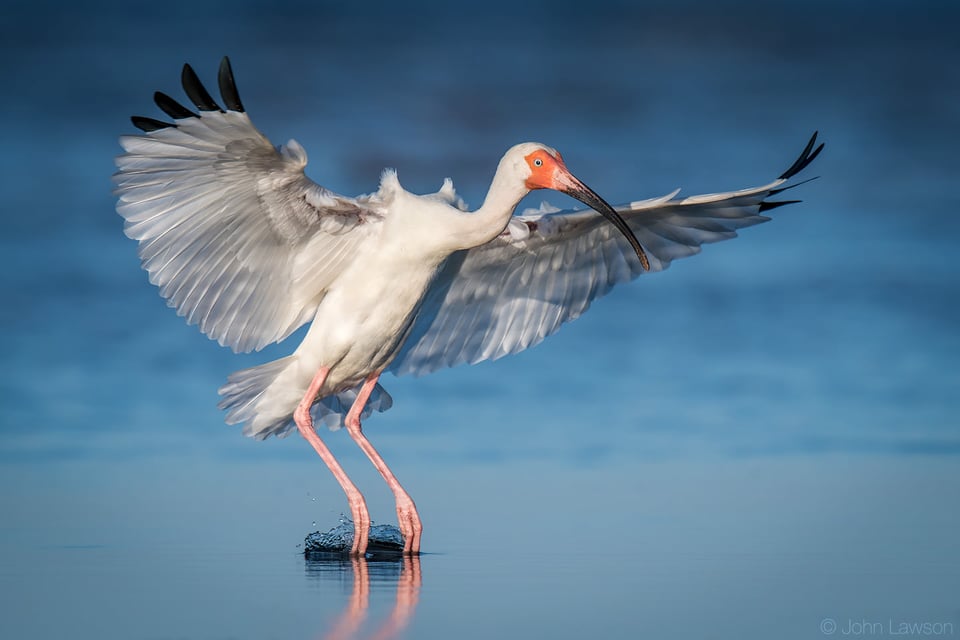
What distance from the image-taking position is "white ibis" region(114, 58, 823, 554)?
364 inches

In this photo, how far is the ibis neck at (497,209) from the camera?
31.6ft

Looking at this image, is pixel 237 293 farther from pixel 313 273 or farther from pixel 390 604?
pixel 390 604

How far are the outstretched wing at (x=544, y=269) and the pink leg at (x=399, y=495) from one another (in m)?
1.16

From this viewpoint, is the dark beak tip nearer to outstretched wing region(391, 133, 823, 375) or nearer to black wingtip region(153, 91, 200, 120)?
outstretched wing region(391, 133, 823, 375)

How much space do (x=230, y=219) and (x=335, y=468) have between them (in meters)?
2.23

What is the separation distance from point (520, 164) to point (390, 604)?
4281 millimetres

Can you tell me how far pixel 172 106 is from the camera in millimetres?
8805

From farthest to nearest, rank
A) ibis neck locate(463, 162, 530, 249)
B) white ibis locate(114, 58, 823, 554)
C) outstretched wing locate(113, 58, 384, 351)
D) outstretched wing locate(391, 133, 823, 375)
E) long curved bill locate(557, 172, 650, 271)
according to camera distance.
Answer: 1. outstretched wing locate(391, 133, 823, 375)
2. long curved bill locate(557, 172, 650, 271)
3. ibis neck locate(463, 162, 530, 249)
4. white ibis locate(114, 58, 823, 554)
5. outstretched wing locate(113, 58, 384, 351)

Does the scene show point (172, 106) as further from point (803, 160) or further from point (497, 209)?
point (803, 160)

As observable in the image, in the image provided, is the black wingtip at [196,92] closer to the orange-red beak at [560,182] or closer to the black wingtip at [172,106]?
the black wingtip at [172,106]

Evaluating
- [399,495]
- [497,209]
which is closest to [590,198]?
[497,209]

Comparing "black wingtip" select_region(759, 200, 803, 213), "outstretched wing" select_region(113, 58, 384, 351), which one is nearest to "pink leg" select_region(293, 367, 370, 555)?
"outstretched wing" select_region(113, 58, 384, 351)

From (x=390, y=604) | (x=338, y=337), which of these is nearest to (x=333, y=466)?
(x=338, y=337)

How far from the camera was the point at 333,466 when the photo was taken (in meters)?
9.90
